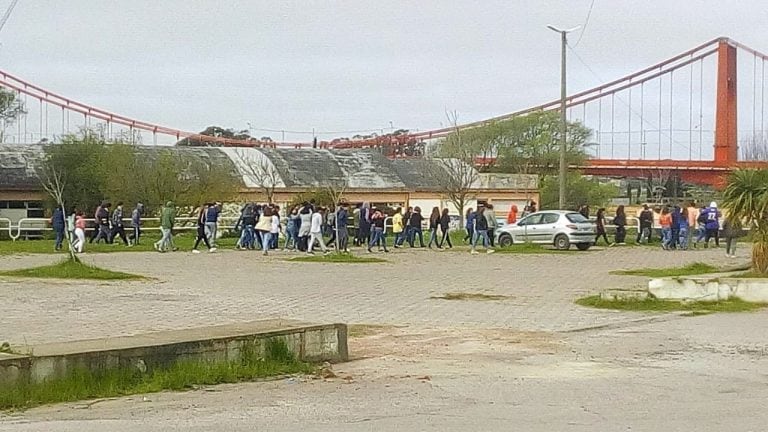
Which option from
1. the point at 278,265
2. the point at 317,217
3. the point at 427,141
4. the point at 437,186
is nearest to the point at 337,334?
the point at 278,265

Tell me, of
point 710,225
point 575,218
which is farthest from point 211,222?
point 710,225

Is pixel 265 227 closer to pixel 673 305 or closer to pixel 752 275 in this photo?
pixel 752 275

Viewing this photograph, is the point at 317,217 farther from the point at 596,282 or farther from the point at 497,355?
the point at 497,355

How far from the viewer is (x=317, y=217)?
3291 centimetres

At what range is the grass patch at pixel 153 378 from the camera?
9.45 metres

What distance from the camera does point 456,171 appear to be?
2426 inches

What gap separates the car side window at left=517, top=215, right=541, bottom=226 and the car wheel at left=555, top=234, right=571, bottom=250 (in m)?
1.16

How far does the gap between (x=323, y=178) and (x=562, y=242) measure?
103ft

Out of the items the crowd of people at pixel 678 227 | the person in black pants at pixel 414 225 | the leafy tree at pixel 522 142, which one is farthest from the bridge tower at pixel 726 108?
the person in black pants at pixel 414 225

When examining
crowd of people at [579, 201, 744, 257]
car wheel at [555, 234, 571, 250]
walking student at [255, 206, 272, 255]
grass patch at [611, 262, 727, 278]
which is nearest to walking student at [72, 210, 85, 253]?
walking student at [255, 206, 272, 255]

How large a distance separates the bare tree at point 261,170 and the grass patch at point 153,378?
48744 mm

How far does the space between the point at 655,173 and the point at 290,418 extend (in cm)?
6355

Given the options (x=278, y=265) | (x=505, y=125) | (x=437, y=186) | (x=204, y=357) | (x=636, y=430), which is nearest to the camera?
(x=636, y=430)

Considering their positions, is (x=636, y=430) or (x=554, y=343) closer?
(x=636, y=430)
